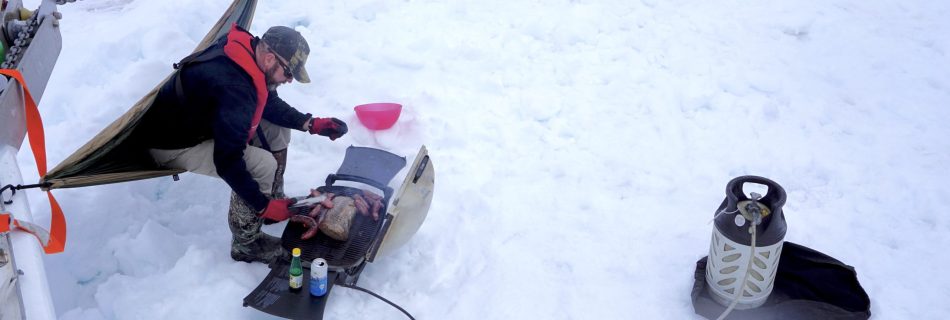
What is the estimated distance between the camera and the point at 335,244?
3.57 meters


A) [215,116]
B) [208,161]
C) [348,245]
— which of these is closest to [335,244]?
[348,245]

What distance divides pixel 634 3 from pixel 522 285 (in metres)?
3.95

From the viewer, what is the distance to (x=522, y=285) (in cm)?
359

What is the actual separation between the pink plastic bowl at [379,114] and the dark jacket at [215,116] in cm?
143

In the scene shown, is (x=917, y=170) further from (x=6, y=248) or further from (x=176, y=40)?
(x=176, y=40)

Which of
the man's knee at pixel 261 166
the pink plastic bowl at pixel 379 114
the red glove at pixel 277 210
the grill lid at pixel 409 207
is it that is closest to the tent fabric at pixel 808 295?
the grill lid at pixel 409 207

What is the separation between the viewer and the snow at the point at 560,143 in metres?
3.55

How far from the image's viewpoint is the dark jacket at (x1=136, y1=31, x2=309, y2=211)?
310 centimetres

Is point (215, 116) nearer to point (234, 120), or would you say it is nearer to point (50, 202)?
point (234, 120)

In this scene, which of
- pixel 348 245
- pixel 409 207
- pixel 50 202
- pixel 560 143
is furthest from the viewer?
pixel 560 143

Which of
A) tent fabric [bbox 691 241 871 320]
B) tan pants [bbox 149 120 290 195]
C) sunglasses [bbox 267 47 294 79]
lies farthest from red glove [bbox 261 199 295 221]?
tent fabric [bbox 691 241 871 320]

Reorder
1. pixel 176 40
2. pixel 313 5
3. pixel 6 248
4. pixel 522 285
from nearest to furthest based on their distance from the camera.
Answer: pixel 6 248
pixel 522 285
pixel 176 40
pixel 313 5

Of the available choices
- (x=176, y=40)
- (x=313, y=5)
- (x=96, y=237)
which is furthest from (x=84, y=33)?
(x=96, y=237)

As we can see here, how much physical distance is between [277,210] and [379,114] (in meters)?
1.39
